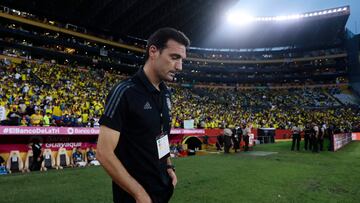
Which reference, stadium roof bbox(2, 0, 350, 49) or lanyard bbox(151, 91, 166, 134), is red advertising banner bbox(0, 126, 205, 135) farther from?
stadium roof bbox(2, 0, 350, 49)

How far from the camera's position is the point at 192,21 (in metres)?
52.8

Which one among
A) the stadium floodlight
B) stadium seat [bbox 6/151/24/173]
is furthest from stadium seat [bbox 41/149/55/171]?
the stadium floodlight

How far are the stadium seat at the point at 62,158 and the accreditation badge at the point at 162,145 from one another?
12495mm

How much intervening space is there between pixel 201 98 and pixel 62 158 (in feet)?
129

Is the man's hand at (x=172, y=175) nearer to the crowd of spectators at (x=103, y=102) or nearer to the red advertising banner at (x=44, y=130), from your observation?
the red advertising banner at (x=44, y=130)

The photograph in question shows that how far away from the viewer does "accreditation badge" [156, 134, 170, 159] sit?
8.13 feet

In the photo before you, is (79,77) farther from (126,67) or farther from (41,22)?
(126,67)

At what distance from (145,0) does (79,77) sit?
14.4 m

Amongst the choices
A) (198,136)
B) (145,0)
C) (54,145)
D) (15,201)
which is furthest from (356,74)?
(15,201)

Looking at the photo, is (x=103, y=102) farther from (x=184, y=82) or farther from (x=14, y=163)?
(x=184, y=82)

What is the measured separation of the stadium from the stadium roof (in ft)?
0.75

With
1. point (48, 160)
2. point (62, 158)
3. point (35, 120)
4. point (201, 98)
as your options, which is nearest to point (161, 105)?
point (48, 160)

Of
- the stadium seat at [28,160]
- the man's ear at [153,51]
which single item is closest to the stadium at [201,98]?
the stadium seat at [28,160]

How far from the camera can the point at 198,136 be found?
23109mm
